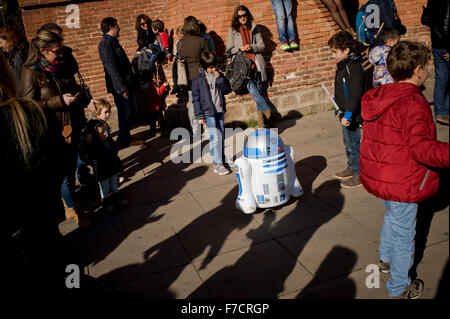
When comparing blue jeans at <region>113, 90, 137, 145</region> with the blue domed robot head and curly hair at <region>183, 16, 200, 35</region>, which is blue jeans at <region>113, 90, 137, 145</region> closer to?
curly hair at <region>183, 16, 200, 35</region>

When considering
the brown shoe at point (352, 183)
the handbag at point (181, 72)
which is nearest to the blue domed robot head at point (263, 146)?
the brown shoe at point (352, 183)

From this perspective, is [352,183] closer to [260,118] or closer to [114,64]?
[260,118]

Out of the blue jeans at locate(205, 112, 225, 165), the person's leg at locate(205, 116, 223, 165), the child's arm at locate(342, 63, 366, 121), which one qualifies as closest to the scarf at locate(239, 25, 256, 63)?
the blue jeans at locate(205, 112, 225, 165)

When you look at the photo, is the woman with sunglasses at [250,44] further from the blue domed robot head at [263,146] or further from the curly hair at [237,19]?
the blue domed robot head at [263,146]

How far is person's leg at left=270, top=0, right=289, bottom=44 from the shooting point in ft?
26.0

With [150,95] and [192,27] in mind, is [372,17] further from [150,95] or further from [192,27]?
[150,95]

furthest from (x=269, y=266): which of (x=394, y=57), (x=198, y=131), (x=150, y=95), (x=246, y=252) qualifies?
(x=150, y=95)

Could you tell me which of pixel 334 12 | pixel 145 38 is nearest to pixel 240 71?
pixel 145 38

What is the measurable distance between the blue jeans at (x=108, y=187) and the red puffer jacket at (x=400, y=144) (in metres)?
3.37

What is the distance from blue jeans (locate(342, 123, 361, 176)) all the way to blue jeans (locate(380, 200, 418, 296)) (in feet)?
6.75

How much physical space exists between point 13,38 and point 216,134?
147 inches

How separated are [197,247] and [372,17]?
5.66m

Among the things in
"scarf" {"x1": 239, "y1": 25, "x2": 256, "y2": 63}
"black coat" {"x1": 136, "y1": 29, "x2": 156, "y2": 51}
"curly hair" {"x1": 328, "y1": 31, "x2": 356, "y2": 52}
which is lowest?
"curly hair" {"x1": 328, "y1": 31, "x2": 356, "y2": 52}

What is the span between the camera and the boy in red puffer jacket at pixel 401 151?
104 inches
